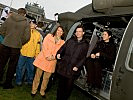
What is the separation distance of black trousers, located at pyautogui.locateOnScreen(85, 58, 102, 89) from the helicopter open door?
4.43 ft

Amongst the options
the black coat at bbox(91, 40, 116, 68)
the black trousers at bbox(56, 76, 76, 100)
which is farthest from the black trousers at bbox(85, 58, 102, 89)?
the black trousers at bbox(56, 76, 76, 100)

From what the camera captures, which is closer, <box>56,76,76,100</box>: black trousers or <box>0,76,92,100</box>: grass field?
<box>56,76,76,100</box>: black trousers

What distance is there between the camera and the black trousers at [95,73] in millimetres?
6277

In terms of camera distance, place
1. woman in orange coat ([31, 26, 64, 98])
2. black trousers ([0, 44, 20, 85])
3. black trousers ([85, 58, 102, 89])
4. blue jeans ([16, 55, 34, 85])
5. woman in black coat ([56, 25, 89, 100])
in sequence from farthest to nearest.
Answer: blue jeans ([16, 55, 34, 85]) < black trousers ([0, 44, 20, 85]) < woman in orange coat ([31, 26, 64, 98]) < black trousers ([85, 58, 102, 89]) < woman in black coat ([56, 25, 89, 100])

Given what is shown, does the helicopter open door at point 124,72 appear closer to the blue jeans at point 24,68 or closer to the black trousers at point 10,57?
the black trousers at point 10,57

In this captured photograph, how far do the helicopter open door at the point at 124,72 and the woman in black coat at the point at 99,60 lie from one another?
1299mm

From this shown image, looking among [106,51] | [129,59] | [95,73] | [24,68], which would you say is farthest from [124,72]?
[24,68]

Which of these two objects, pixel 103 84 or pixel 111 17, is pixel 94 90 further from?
pixel 111 17

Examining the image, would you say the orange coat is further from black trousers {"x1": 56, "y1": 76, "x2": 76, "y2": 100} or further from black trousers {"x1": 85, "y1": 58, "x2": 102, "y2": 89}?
black trousers {"x1": 85, "y1": 58, "x2": 102, "y2": 89}

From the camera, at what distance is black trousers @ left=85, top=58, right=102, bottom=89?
6.28 metres

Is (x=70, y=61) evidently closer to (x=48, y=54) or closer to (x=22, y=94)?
(x=48, y=54)

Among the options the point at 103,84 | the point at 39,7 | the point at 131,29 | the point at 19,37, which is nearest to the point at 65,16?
the point at 19,37

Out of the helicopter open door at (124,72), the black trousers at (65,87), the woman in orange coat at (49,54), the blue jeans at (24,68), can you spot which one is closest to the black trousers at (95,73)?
the black trousers at (65,87)

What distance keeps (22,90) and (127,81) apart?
3947mm
